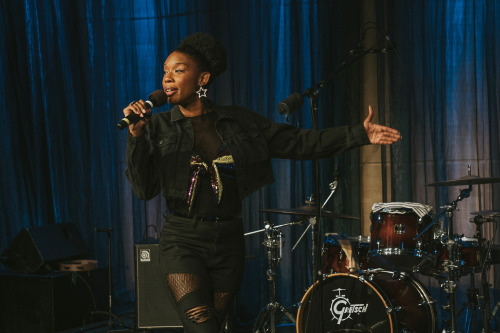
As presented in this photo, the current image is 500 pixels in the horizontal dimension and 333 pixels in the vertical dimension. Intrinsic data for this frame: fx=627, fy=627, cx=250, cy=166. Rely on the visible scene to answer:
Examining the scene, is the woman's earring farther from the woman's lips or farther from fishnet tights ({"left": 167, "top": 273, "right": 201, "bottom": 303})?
fishnet tights ({"left": 167, "top": 273, "right": 201, "bottom": 303})

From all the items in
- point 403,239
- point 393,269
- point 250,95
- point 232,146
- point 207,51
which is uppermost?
point 250,95

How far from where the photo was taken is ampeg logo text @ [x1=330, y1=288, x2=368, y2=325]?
4125 mm

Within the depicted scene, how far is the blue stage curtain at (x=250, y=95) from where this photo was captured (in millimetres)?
4938

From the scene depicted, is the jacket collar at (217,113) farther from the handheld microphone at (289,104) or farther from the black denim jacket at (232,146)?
the handheld microphone at (289,104)

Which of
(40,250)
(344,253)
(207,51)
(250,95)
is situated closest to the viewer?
(207,51)

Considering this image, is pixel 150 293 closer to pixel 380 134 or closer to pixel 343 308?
pixel 343 308

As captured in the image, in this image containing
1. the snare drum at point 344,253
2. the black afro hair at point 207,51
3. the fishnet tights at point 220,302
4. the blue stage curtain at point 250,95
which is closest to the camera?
the fishnet tights at point 220,302

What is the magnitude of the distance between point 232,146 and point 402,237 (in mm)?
1815

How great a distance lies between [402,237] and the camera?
13.0 ft

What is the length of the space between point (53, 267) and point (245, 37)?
8.19 feet

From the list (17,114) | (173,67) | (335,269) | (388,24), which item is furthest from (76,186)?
(173,67)

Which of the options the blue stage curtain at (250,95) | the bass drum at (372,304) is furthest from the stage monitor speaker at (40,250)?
the bass drum at (372,304)

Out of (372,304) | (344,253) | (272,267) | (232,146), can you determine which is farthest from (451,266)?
(232,146)

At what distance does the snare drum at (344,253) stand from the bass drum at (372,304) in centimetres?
15
